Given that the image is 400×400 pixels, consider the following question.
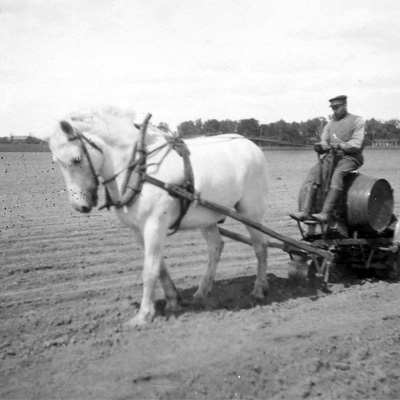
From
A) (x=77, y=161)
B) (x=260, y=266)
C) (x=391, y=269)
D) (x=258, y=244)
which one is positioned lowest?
(x=391, y=269)

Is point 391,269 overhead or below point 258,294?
overhead

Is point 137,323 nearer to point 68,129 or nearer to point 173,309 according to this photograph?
point 173,309

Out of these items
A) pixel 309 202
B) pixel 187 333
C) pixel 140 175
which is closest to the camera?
pixel 187 333

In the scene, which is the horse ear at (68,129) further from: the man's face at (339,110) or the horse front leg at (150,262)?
the man's face at (339,110)

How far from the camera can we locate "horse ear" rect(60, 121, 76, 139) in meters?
4.95

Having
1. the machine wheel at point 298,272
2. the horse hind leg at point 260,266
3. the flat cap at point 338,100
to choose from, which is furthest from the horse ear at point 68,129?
the flat cap at point 338,100

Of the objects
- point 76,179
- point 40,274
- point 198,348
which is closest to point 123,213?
point 76,179

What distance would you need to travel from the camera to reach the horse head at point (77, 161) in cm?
503

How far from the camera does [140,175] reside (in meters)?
5.27

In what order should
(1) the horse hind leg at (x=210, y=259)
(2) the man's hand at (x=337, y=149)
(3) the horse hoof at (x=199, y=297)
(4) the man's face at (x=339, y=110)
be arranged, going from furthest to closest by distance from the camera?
(4) the man's face at (x=339, y=110), (2) the man's hand at (x=337, y=149), (1) the horse hind leg at (x=210, y=259), (3) the horse hoof at (x=199, y=297)

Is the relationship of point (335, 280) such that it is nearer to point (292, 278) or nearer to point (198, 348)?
point (292, 278)

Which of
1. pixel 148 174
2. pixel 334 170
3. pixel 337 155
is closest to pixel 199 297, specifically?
pixel 148 174

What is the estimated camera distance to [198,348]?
15.4ft

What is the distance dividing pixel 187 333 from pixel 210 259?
152cm
